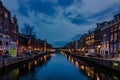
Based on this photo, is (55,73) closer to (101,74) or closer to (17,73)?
(17,73)

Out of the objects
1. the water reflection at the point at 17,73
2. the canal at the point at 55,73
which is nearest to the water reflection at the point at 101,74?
the canal at the point at 55,73

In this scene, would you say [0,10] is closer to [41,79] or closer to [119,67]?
[41,79]

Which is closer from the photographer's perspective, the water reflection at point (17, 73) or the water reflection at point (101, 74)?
the water reflection at point (17, 73)

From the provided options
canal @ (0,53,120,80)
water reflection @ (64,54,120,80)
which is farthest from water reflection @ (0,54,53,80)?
water reflection @ (64,54,120,80)

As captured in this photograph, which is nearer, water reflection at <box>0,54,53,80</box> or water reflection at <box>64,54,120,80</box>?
water reflection at <box>0,54,53,80</box>

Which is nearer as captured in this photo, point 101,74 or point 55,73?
point 101,74

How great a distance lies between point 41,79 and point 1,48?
44.6 metres

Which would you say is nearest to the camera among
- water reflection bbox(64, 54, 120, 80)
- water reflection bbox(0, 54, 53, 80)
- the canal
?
water reflection bbox(0, 54, 53, 80)

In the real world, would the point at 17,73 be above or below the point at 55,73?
above

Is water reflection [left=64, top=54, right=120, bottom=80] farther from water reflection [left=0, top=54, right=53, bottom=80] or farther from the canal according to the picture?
water reflection [left=0, top=54, right=53, bottom=80]

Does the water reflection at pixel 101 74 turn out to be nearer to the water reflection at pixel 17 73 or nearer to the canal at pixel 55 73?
the canal at pixel 55 73

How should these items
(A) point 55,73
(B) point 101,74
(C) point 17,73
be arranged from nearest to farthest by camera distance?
(B) point 101,74 → (C) point 17,73 → (A) point 55,73

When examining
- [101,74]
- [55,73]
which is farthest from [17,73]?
[101,74]

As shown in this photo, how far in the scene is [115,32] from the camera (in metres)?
79.9
